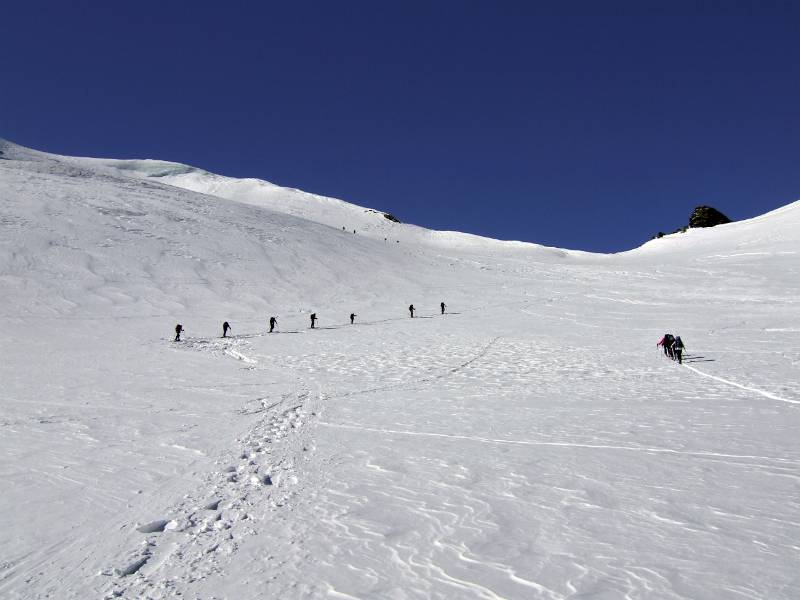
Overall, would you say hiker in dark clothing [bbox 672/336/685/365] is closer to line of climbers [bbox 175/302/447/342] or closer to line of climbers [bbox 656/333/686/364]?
line of climbers [bbox 656/333/686/364]

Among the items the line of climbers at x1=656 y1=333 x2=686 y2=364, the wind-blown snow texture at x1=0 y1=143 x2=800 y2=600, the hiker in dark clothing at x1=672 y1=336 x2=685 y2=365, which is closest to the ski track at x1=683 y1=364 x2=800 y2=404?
the wind-blown snow texture at x1=0 y1=143 x2=800 y2=600

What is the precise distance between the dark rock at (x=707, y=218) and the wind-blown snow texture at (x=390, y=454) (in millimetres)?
80155

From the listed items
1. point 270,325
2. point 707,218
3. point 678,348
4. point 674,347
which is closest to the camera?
point 678,348

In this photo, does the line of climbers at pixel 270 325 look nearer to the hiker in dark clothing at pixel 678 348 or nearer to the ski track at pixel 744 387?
the hiker in dark clothing at pixel 678 348

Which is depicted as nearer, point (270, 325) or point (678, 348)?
point (678, 348)

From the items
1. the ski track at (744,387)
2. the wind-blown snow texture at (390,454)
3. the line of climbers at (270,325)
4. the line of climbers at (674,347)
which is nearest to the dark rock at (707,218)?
the wind-blown snow texture at (390,454)

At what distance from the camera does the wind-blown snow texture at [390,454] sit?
4820mm

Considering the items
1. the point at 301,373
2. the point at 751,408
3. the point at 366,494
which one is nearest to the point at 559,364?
the point at 751,408

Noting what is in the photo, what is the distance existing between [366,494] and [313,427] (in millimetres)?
3769

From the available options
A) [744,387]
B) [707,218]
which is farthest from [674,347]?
[707,218]

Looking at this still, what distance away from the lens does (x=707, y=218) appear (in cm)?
10119

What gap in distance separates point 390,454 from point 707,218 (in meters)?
112

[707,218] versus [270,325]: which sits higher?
[707,218]

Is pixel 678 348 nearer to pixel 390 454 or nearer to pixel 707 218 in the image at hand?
pixel 390 454
